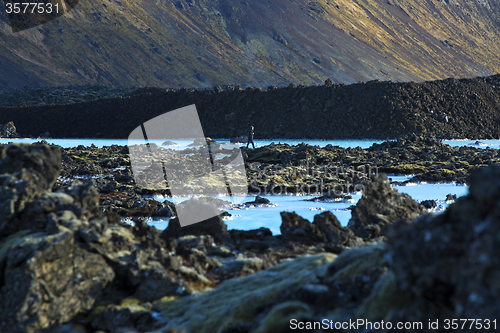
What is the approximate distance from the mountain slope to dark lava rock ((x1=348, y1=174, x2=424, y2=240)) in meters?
106

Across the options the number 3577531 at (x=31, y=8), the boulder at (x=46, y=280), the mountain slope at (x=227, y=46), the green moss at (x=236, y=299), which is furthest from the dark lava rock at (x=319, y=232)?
the number 3577531 at (x=31, y=8)

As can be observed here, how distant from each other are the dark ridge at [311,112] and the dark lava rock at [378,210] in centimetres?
3443

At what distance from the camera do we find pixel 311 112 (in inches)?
1902

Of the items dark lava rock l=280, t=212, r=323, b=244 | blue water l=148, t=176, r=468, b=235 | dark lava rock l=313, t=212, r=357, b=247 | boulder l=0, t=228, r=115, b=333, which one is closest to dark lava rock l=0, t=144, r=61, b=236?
boulder l=0, t=228, r=115, b=333

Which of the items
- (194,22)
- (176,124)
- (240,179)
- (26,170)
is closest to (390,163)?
(240,179)

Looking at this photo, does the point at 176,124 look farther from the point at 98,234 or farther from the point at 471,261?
the point at 471,261

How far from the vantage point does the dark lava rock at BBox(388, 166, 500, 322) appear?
3.55 meters

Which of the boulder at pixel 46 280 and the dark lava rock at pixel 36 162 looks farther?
the dark lava rock at pixel 36 162

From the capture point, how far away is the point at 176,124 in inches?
1955

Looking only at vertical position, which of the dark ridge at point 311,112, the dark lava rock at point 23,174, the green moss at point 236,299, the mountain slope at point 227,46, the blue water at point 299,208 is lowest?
the green moss at point 236,299

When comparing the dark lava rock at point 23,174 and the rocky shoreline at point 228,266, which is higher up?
the dark lava rock at point 23,174

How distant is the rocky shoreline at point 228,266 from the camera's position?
386 centimetres

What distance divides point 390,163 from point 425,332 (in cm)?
2214

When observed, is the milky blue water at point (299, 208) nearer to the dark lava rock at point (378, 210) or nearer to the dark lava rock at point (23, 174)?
the dark lava rock at point (378, 210)
